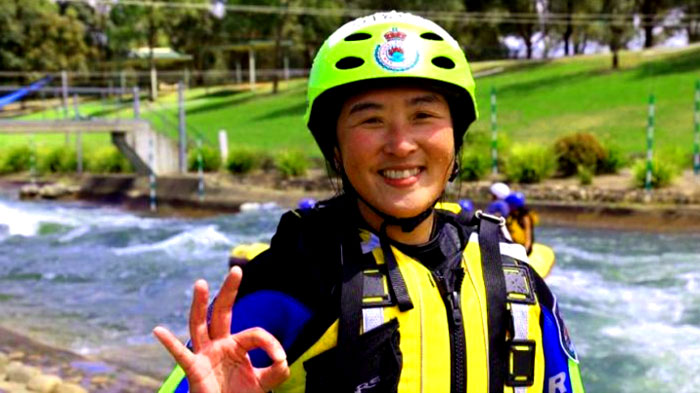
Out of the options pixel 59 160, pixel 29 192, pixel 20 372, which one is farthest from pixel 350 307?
pixel 59 160

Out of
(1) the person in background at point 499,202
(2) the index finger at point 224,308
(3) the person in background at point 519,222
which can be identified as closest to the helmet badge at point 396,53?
(2) the index finger at point 224,308

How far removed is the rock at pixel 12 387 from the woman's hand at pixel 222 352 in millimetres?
5313

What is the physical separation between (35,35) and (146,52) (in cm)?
719

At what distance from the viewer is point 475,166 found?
56.2 feet

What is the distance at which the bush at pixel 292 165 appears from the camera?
20.0 meters

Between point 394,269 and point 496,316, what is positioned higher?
point 394,269

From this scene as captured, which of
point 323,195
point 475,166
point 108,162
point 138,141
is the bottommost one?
point 108,162

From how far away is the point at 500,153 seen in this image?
18.2 meters

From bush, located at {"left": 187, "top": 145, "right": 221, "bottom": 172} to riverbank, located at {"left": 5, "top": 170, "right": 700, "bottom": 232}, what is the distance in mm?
1107

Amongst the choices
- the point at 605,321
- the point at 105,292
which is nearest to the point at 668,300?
the point at 605,321

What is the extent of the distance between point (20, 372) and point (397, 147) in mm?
5849

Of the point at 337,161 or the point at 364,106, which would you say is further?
the point at 337,161

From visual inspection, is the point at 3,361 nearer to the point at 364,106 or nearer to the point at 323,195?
the point at 364,106

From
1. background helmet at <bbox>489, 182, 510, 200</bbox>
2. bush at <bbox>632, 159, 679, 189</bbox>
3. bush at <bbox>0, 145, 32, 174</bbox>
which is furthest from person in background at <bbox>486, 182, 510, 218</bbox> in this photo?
bush at <bbox>0, 145, 32, 174</bbox>
